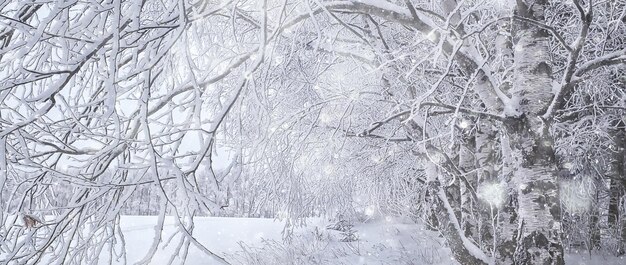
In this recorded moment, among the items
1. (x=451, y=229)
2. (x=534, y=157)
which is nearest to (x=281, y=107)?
(x=451, y=229)

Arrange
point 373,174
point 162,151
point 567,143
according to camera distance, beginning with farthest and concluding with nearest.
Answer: point 373,174
point 567,143
point 162,151

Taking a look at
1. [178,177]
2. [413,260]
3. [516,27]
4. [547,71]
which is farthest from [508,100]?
[413,260]

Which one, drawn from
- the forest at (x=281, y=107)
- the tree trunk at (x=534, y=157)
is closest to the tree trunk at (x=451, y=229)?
the forest at (x=281, y=107)

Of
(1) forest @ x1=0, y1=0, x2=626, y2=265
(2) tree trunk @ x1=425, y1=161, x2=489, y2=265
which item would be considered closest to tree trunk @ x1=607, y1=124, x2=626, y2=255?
(1) forest @ x1=0, y1=0, x2=626, y2=265

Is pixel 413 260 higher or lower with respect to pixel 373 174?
lower

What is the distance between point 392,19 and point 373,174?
514 cm

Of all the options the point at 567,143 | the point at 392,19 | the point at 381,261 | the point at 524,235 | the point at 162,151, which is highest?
the point at 392,19

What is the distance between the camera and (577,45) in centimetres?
333

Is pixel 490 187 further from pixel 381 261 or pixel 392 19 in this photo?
pixel 381 261

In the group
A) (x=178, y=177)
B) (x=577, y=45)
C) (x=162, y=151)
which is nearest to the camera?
(x=178, y=177)

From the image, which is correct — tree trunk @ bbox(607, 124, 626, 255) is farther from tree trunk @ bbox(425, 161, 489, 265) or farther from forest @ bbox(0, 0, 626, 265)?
tree trunk @ bbox(425, 161, 489, 265)

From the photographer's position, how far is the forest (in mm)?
1791

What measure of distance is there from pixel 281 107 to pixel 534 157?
3670 millimetres

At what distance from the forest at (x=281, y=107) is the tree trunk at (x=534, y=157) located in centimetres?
1
